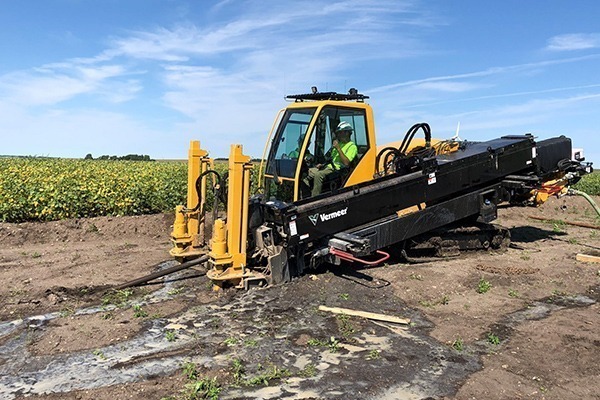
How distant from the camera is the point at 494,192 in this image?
8.72 meters

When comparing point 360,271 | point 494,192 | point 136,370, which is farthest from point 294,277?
point 494,192

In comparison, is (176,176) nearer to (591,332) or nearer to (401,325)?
(401,325)

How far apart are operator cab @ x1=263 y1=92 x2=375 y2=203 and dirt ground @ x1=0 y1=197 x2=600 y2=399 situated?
1.37 m

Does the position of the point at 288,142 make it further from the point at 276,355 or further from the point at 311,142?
the point at 276,355

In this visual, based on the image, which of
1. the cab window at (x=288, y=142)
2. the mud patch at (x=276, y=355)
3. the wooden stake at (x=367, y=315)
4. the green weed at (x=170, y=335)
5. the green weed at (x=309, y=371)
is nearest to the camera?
the mud patch at (x=276, y=355)

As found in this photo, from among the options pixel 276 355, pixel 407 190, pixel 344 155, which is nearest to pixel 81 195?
pixel 344 155

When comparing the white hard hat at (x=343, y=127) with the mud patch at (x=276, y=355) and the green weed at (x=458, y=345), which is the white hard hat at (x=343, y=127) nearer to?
the mud patch at (x=276, y=355)

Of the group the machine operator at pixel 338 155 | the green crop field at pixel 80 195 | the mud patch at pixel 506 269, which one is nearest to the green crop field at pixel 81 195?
the green crop field at pixel 80 195

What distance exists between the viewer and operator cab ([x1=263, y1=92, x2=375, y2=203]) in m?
7.02

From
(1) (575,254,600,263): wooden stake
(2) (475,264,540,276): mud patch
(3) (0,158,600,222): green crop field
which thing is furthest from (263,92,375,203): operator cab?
(3) (0,158,600,222): green crop field

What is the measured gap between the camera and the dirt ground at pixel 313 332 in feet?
13.7

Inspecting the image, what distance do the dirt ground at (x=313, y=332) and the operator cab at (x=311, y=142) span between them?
4.51 ft

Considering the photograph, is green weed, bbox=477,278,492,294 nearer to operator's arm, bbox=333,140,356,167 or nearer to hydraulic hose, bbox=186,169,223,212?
operator's arm, bbox=333,140,356,167

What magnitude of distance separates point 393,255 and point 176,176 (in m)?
9.20
